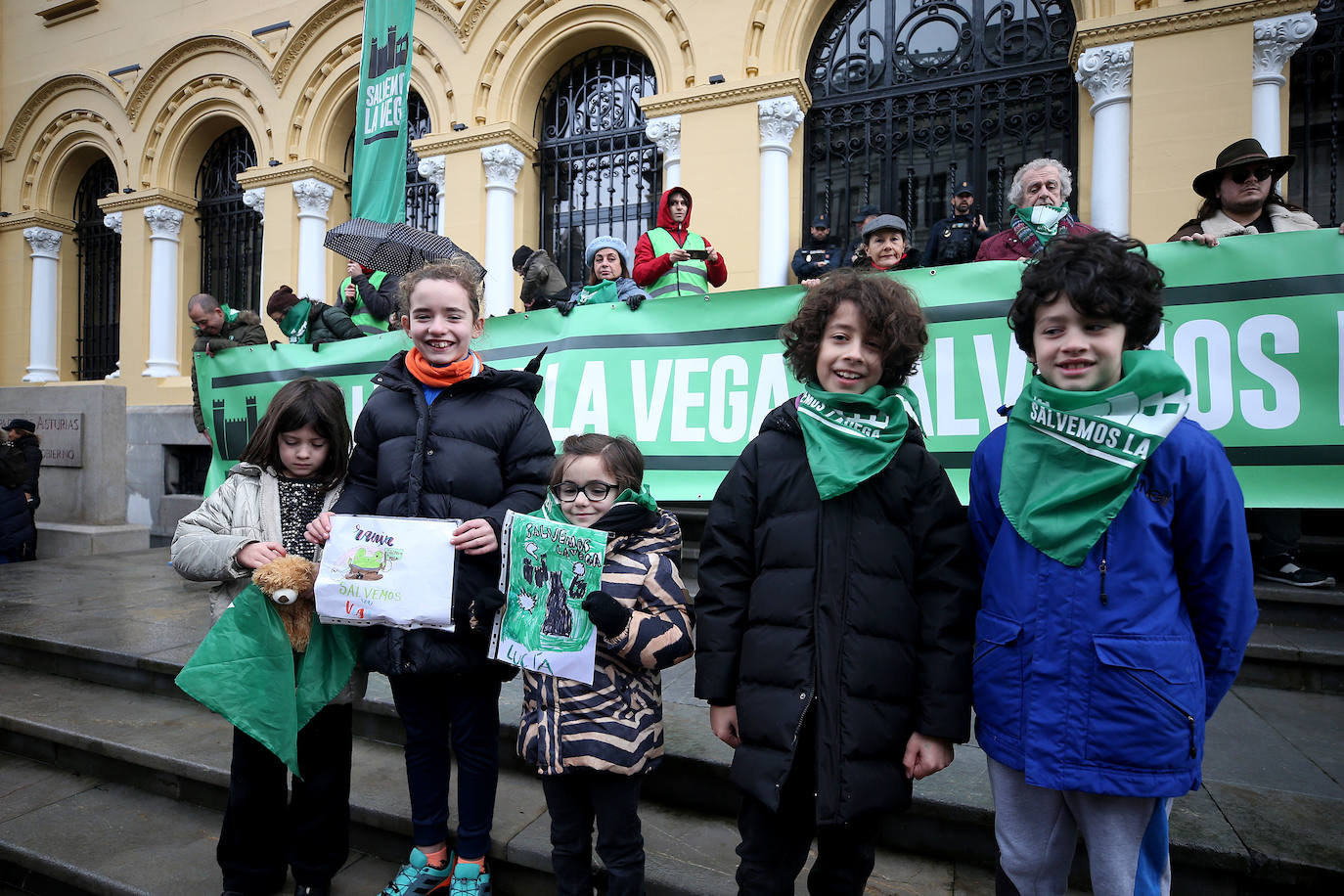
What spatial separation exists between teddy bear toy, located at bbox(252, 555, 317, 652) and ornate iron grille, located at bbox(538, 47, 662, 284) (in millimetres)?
7005

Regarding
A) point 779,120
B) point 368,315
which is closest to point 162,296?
point 368,315

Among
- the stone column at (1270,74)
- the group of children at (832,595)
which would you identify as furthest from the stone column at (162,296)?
the stone column at (1270,74)

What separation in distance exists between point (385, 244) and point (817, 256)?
3800mm

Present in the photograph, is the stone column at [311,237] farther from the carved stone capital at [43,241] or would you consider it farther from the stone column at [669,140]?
the carved stone capital at [43,241]

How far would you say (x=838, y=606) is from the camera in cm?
168

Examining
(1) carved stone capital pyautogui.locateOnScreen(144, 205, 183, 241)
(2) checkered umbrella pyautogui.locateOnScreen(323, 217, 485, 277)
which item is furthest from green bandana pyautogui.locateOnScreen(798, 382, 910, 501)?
(1) carved stone capital pyautogui.locateOnScreen(144, 205, 183, 241)

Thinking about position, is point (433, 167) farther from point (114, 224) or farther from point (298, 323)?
point (114, 224)

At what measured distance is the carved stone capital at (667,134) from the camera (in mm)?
7816

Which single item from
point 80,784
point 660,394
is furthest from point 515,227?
point 80,784

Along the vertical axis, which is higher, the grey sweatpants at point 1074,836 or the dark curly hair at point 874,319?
the dark curly hair at point 874,319

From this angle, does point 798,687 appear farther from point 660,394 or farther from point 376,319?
point 376,319

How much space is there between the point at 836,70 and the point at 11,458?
933 cm

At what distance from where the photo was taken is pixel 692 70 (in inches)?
307

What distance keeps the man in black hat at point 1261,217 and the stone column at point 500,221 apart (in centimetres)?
693
